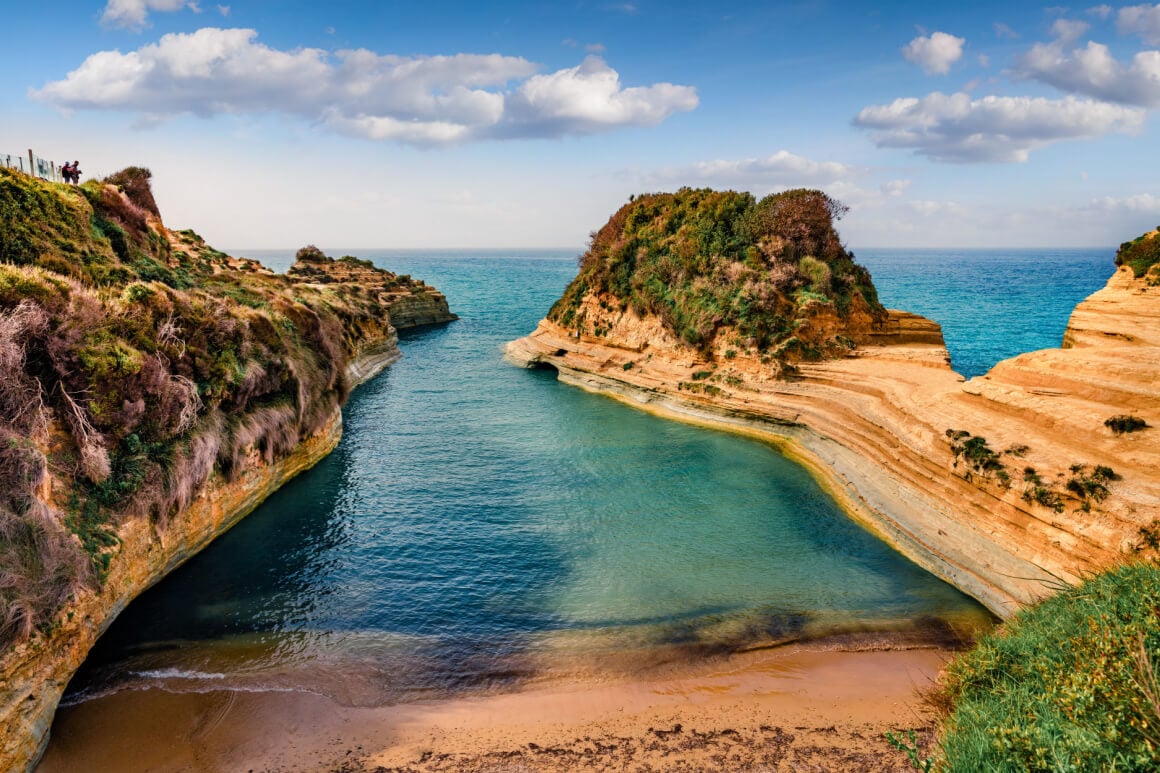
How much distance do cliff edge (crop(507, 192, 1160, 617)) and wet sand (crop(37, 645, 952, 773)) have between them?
5297 mm

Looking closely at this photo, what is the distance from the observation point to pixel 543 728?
403 inches

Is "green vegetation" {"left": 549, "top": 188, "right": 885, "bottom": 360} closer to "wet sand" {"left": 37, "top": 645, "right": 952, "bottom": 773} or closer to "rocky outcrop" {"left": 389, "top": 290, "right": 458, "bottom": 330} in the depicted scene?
"wet sand" {"left": 37, "top": 645, "right": 952, "bottom": 773}

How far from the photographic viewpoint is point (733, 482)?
69.4ft

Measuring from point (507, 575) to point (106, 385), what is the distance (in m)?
10.2

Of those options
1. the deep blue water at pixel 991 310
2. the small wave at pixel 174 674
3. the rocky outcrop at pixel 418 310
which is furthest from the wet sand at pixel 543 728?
the rocky outcrop at pixel 418 310

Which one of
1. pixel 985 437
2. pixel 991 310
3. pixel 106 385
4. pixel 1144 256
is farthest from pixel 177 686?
pixel 991 310

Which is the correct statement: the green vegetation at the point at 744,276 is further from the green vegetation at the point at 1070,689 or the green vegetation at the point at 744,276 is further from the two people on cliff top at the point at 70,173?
the two people on cliff top at the point at 70,173

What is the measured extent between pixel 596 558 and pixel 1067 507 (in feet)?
37.8

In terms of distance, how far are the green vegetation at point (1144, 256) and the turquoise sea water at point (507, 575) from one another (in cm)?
1933

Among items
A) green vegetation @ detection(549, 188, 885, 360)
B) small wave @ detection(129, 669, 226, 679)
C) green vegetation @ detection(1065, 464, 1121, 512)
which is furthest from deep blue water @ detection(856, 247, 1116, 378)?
small wave @ detection(129, 669, 226, 679)

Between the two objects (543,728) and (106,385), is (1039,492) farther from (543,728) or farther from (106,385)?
(106,385)

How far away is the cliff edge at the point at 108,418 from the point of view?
32.5ft

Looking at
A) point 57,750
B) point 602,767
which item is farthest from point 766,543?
point 57,750

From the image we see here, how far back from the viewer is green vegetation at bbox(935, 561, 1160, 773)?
579 cm
